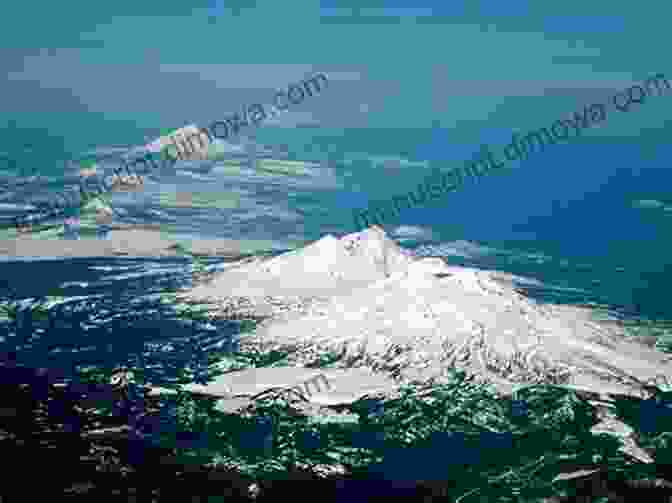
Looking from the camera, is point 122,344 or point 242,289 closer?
point 122,344

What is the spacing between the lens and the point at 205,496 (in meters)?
81.2

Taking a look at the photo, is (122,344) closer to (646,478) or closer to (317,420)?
(317,420)

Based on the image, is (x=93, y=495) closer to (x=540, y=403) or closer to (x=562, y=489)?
(x=562, y=489)

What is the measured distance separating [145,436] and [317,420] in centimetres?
1992

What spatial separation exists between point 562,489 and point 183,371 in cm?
5375

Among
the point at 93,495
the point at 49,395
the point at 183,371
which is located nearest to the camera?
the point at 93,495

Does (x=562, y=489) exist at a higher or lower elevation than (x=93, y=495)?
lower

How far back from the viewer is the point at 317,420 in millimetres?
107125

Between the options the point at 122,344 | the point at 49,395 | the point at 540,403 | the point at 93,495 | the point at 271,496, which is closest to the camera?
the point at 93,495

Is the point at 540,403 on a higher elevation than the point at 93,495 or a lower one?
lower

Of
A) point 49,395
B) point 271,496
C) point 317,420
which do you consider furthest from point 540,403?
point 49,395

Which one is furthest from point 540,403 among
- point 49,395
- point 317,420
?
point 49,395

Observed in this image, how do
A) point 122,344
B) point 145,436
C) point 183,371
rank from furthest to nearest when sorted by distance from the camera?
1. point 122,344
2. point 183,371
3. point 145,436

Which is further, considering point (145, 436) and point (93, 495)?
point (145, 436)
